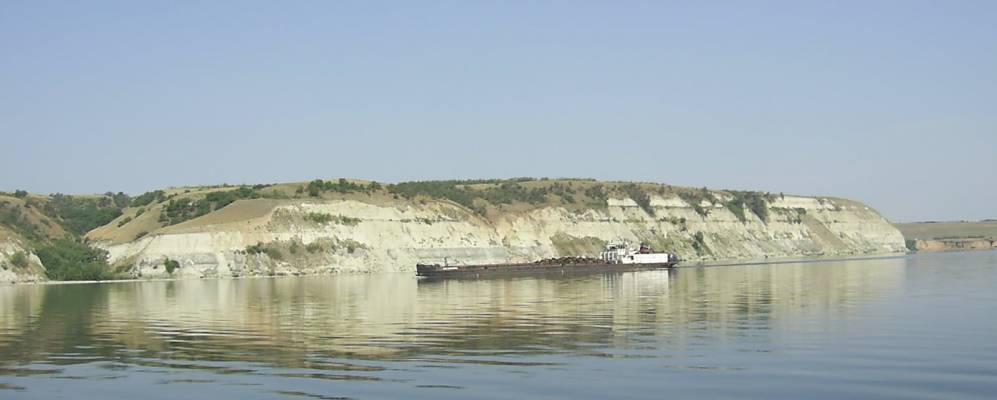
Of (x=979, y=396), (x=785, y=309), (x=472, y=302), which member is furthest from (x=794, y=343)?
(x=472, y=302)

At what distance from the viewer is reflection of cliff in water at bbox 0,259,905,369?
3195 cm

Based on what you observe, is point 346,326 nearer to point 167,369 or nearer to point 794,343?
point 167,369

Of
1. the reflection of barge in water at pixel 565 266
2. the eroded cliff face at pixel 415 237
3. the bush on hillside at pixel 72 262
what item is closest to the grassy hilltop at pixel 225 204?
the bush on hillside at pixel 72 262

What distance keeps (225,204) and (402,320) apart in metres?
89.7

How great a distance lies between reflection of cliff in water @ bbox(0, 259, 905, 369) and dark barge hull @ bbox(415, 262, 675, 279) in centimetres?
2732

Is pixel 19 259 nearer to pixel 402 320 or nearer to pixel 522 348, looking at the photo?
pixel 402 320

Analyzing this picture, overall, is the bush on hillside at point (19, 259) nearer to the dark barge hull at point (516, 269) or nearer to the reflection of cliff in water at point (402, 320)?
the reflection of cliff in water at point (402, 320)

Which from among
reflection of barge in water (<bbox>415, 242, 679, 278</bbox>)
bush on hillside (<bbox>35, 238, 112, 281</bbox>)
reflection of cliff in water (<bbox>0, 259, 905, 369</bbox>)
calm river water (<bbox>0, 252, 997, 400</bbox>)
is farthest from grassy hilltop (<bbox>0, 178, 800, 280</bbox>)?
calm river water (<bbox>0, 252, 997, 400</bbox>)

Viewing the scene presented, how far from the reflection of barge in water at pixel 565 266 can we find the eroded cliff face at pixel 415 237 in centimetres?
1739

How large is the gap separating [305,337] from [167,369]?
8.11 meters

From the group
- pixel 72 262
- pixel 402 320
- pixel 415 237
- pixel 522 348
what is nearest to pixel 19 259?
pixel 72 262

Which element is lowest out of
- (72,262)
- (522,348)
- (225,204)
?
(522,348)

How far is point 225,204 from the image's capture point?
12800cm

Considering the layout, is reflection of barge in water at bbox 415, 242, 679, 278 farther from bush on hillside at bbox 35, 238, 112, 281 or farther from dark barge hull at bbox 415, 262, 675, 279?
bush on hillside at bbox 35, 238, 112, 281
